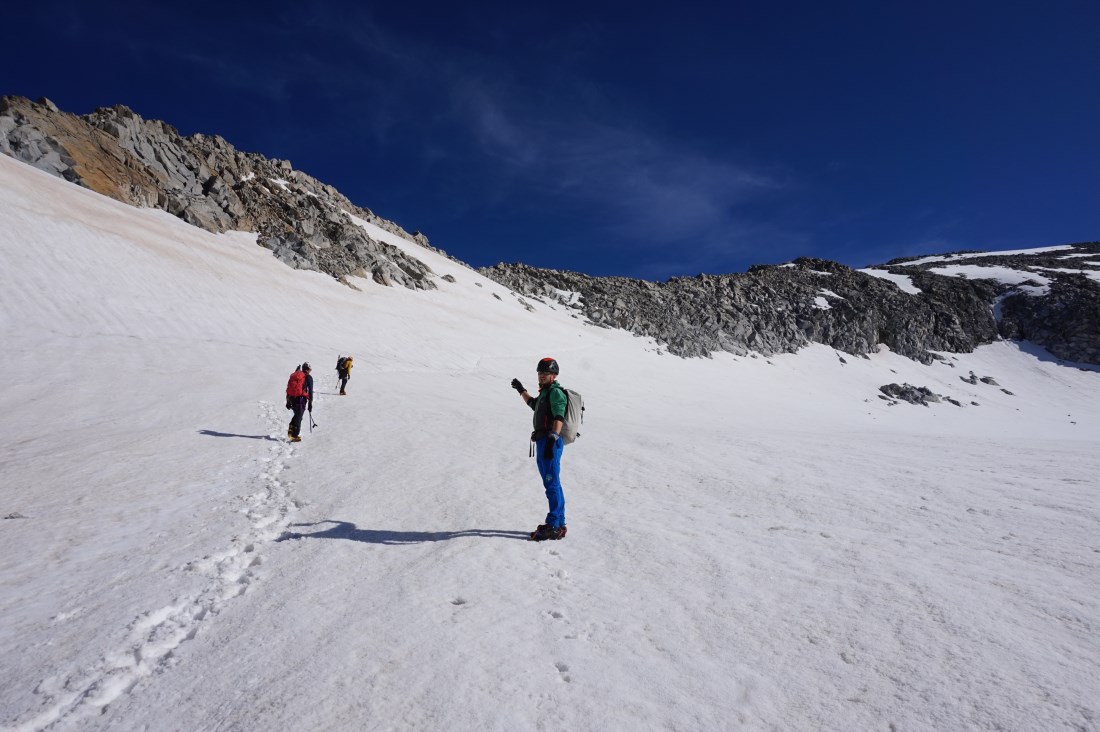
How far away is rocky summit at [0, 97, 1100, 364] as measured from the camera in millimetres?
39969

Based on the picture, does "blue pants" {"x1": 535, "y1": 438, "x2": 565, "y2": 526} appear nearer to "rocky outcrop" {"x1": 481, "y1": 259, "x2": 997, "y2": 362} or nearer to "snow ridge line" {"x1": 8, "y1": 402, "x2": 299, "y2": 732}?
"snow ridge line" {"x1": 8, "y1": 402, "x2": 299, "y2": 732}

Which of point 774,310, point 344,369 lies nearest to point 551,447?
point 344,369

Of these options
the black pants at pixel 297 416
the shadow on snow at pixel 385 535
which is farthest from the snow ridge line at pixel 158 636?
the black pants at pixel 297 416

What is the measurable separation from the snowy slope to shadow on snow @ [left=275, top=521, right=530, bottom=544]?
0.24ft

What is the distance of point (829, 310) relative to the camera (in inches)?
2702

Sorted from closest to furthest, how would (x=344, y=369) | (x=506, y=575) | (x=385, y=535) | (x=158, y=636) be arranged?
(x=158, y=636) < (x=506, y=575) < (x=385, y=535) < (x=344, y=369)

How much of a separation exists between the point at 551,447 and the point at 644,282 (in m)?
71.0

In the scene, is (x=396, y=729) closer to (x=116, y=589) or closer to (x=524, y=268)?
(x=116, y=589)

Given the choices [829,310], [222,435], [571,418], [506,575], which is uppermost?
[829,310]

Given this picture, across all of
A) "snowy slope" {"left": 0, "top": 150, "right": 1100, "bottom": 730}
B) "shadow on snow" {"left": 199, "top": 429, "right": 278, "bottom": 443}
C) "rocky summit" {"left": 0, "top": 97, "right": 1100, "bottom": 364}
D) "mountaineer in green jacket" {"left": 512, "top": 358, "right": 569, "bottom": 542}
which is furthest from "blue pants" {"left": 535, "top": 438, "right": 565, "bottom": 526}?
"rocky summit" {"left": 0, "top": 97, "right": 1100, "bottom": 364}

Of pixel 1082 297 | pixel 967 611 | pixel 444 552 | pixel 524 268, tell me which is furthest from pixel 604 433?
pixel 1082 297

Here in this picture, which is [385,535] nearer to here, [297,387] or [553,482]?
[553,482]

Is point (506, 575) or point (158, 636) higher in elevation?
point (506, 575)

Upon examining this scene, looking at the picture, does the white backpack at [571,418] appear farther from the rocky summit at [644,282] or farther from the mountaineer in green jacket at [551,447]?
the rocky summit at [644,282]
